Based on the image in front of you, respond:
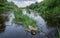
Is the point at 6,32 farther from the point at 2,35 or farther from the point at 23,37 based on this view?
the point at 23,37

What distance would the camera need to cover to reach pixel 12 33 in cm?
2509

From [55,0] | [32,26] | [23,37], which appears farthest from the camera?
[55,0]

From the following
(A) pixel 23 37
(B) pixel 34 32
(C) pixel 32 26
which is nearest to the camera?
(A) pixel 23 37

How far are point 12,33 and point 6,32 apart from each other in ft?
3.63

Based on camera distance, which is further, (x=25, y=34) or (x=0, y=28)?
(x=0, y=28)

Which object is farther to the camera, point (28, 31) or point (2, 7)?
point (2, 7)

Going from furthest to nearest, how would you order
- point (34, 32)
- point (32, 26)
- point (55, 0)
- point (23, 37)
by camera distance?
1. point (55, 0)
2. point (32, 26)
3. point (34, 32)
4. point (23, 37)

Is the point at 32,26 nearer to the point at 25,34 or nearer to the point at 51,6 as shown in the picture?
the point at 25,34

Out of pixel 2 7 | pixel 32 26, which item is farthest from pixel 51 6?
pixel 32 26

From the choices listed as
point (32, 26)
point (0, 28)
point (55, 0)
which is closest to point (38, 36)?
point (32, 26)

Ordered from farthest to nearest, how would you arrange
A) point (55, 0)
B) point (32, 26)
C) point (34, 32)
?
point (55, 0), point (32, 26), point (34, 32)

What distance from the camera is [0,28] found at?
90.1 ft

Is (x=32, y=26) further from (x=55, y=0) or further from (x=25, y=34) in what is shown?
(x=55, y=0)

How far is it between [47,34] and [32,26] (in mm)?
2952
